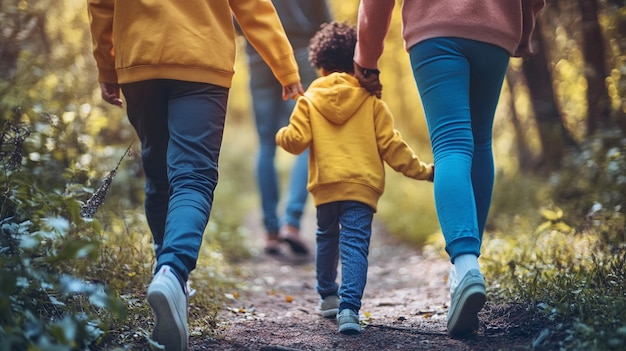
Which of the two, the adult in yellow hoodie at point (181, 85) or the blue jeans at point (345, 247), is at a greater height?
the adult in yellow hoodie at point (181, 85)

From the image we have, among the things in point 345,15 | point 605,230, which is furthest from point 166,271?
point 345,15

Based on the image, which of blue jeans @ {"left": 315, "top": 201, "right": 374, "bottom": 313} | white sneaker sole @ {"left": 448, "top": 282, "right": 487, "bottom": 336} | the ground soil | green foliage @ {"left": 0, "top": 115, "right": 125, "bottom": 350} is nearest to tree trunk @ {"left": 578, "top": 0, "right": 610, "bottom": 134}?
the ground soil

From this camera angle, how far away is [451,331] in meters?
2.24

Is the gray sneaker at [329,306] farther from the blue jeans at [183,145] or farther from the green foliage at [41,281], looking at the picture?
the green foliage at [41,281]

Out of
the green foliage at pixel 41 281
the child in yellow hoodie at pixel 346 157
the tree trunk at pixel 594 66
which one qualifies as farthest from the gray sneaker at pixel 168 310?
the tree trunk at pixel 594 66

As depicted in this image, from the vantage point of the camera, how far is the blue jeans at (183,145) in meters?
2.14

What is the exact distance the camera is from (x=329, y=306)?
294 cm

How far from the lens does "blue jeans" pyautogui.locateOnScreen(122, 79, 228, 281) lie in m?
2.14

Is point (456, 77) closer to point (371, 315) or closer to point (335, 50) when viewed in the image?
point (335, 50)

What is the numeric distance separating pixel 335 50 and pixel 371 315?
1323mm

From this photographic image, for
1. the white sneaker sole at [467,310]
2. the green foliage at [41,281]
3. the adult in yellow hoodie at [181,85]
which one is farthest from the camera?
the adult in yellow hoodie at [181,85]

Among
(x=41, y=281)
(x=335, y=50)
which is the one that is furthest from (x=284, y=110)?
(x=41, y=281)

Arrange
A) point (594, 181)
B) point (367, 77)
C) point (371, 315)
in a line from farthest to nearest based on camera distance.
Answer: point (594, 181), point (371, 315), point (367, 77)

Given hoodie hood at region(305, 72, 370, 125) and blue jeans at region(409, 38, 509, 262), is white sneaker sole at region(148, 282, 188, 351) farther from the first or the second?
hoodie hood at region(305, 72, 370, 125)
